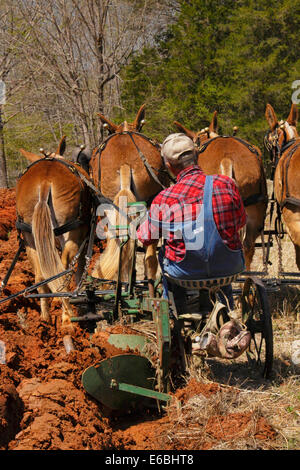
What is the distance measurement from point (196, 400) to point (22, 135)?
13.7 metres

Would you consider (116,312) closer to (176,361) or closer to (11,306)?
(176,361)

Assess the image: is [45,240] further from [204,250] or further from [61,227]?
[204,250]

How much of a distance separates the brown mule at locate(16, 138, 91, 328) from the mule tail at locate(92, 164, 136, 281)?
0.41m

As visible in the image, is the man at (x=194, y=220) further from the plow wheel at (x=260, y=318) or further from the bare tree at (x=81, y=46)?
the bare tree at (x=81, y=46)

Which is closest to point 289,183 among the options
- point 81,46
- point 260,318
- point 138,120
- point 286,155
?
point 286,155

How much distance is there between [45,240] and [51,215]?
34 cm

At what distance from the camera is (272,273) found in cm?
832

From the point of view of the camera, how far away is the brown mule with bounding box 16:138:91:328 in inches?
213

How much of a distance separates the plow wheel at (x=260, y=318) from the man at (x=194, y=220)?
429mm

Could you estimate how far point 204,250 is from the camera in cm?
328

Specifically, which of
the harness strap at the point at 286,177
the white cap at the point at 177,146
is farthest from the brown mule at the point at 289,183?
the white cap at the point at 177,146

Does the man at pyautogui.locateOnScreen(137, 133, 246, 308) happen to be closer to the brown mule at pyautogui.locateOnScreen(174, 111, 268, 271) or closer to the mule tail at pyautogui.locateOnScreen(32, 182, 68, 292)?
the mule tail at pyautogui.locateOnScreen(32, 182, 68, 292)

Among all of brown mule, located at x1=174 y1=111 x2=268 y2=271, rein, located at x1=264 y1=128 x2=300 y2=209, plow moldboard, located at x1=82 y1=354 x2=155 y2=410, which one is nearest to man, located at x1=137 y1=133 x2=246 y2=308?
plow moldboard, located at x1=82 y1=354 x2=155 y2=410

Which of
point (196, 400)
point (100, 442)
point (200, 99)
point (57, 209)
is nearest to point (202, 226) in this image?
point (196, 400)
